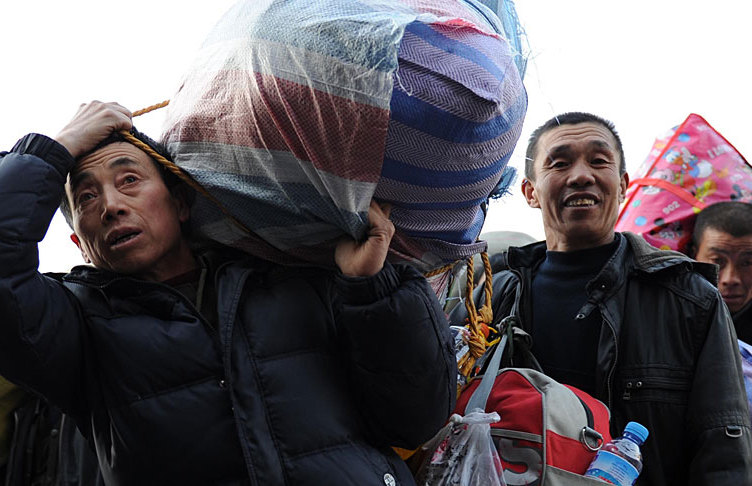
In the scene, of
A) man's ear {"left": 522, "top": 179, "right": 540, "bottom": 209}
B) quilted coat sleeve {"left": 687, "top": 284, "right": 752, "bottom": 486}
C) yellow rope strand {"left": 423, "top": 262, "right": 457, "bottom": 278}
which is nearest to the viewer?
yellow rope strand {"left": 423, "top": 262, "right": 457, "bottom": 278}

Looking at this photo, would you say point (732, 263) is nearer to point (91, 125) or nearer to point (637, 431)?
point (637, 431)

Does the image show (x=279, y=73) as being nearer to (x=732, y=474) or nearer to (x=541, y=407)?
(x=541, y=407)

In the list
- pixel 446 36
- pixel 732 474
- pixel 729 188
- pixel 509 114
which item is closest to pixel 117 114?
pixel 446 36

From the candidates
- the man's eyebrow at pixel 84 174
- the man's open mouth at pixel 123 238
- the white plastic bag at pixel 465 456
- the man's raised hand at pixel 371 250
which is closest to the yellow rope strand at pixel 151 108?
the man's eyebrow at pixel 84 174

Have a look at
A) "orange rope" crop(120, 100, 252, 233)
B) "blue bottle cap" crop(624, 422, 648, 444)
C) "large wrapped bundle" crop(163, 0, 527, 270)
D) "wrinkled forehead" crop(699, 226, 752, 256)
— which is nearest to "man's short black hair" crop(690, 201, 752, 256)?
"wrinkled forehead" crop(699, 226, 752, 256)

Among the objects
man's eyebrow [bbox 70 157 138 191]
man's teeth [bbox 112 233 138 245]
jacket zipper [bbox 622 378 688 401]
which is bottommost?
jacket zipper [bbox 622 378 688 401]

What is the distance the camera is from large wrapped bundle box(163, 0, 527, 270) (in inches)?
55.3

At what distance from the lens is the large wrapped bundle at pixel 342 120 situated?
140 centimetres

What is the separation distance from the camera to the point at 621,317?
2.17 m

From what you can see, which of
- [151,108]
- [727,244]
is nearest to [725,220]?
[727,244]

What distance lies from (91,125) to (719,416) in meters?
1.79

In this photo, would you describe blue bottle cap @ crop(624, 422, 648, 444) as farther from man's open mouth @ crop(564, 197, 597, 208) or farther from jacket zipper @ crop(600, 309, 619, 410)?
man's open mouth @ crop(564, 197, 597, 208)

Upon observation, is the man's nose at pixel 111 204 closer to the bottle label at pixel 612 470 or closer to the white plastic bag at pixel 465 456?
the white plastic bag at pixel 465 456

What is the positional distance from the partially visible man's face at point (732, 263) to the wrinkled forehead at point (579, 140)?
0.94 metres
